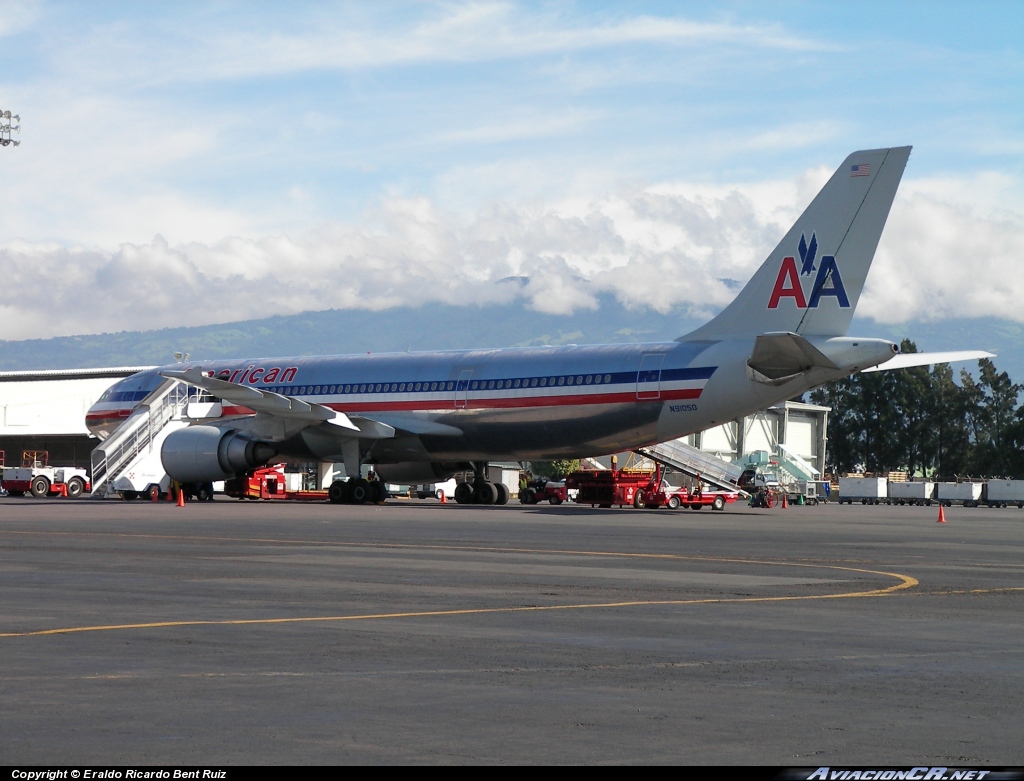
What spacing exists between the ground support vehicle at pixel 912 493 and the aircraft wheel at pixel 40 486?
50215 millimetres

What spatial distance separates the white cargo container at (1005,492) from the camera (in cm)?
8175

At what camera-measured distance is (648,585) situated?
1602cm

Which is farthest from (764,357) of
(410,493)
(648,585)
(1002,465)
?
(1002,465)

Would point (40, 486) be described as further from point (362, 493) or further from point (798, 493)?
point (798, 493)

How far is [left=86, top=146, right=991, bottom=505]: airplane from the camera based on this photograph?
38844 millimetres

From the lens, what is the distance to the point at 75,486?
61906mm

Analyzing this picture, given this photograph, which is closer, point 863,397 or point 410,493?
point 410,493

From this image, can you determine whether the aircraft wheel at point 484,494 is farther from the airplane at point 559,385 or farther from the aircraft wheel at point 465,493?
the aircraft wheel at point 465,493

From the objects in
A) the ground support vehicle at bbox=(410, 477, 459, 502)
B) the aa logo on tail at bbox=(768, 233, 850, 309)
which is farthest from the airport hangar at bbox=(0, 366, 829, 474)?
the aa logo on tail at bbox=(768, 233, 850, 309)

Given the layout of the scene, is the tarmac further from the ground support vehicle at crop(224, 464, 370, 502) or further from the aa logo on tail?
the ground support vehicle at crop(224, 464, 370, 502)
